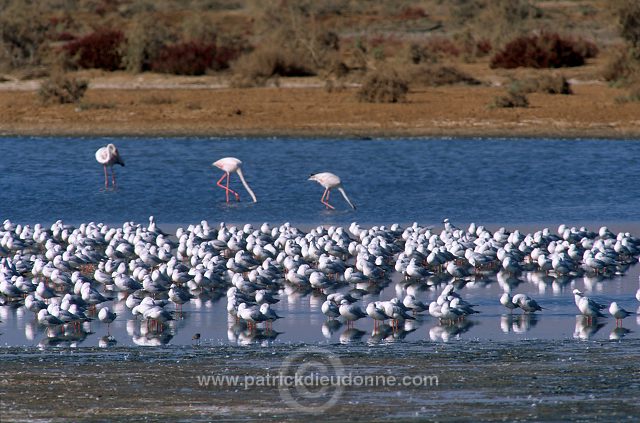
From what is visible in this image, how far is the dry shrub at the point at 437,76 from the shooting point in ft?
130

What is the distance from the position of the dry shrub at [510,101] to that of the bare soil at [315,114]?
0.22m

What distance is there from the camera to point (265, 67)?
41.6m

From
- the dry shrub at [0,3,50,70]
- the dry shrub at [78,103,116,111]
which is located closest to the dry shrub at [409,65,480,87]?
the dry shrub at [78,103,116,111]

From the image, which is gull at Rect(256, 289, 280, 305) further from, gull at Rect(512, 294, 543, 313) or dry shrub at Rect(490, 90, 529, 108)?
dry shrub at Rect(490, 90, 529, 108)

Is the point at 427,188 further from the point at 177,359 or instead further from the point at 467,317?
the point at 177,359

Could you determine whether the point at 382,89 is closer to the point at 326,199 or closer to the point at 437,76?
the point at 437,76

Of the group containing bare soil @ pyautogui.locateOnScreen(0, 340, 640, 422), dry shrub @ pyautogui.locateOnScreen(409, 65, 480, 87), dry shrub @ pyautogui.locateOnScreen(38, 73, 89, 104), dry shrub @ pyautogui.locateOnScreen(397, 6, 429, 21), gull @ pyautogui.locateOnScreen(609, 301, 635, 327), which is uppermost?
dry shrub @ pyautogui.locateOnScreen(397, 6, 429, 21)

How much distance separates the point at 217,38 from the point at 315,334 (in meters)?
40.5

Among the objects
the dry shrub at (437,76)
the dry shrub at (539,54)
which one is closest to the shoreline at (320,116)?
the dry shrub at (437,76)

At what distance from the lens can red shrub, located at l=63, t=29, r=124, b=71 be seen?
4506 centimetres

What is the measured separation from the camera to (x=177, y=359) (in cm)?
1166

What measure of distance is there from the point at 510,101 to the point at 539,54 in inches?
457

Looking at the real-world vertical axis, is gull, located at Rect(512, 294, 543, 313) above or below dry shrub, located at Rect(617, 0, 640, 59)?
below

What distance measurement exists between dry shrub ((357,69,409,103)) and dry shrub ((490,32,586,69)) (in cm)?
1017
